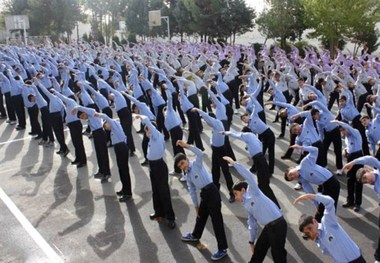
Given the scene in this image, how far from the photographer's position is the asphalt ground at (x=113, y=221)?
6.59m

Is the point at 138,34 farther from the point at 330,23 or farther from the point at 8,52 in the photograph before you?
the point at 330,23

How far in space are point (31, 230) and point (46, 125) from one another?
546cm

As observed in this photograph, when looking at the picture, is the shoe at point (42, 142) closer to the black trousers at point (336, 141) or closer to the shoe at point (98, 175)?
the shoe at point (98, 175)

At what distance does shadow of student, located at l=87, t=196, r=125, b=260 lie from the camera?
6766mm

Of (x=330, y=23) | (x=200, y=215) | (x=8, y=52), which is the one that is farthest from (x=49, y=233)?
(x=330, y=23)

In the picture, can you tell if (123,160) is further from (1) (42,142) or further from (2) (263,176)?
(1) (42,142)

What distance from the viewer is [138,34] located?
3825 cm

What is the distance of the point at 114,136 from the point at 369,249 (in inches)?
199

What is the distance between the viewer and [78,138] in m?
10.5

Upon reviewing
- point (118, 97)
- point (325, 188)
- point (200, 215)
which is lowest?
point (200, 215)

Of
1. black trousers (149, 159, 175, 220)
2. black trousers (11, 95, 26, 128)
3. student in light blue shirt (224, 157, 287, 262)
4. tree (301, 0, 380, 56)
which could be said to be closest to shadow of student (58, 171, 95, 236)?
black trousers (149, 159, 175, 220)

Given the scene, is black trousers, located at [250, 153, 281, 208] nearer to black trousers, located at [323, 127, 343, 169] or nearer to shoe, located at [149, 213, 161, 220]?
shoe, located at [149, 213, 161, 220]

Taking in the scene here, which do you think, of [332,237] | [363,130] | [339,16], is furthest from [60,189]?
[339,16]

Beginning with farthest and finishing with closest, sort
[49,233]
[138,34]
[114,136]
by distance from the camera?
1. [138,34]
2. [114,136]
3. [49,233]
